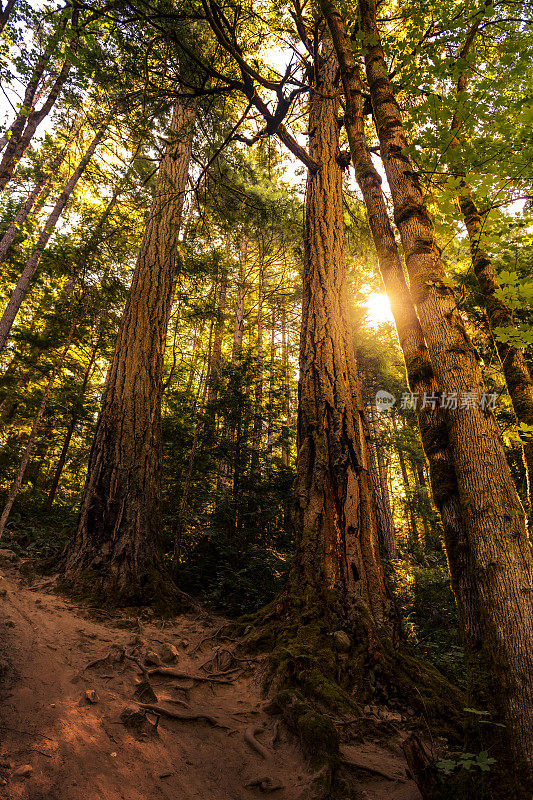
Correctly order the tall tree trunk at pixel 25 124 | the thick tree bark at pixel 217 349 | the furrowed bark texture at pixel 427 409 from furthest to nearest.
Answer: the thick tree bark at pixel 217 349 → the tall tree trunk at pixel 25 124 → the furrowed bark texture at pixel 427 409

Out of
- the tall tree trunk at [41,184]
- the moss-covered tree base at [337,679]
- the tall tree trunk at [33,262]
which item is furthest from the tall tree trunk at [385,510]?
the tall tree trunk at [41,184]

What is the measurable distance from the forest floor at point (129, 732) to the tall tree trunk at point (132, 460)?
1055mm

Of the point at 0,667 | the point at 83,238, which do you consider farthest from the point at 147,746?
the point at 83,238

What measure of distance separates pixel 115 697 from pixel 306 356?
3.36 m

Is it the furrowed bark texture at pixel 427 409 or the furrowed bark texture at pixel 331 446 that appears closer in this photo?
the furrowed bark texture at pixel 427 409

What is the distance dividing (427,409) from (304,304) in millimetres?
2533

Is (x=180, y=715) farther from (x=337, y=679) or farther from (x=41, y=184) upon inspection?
(x=41, y=184)

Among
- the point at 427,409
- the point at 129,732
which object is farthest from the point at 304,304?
the point at 129,732

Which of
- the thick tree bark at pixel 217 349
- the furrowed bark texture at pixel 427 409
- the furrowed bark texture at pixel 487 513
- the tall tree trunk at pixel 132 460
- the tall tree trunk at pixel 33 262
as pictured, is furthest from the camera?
the tall tree trunk at pixel 33 262

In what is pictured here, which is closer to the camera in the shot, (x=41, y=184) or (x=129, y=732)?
(x=129, y=732)

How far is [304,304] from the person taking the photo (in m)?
4.31

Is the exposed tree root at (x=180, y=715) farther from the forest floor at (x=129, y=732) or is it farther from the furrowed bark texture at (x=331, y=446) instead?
the furrowed bark texture at (x=331, y=446)

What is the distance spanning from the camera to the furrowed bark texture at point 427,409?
1.88 meters

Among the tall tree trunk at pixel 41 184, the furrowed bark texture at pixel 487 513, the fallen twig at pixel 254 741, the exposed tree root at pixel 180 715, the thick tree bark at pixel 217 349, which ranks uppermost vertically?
the tall tree trunk at pixel 41 184
